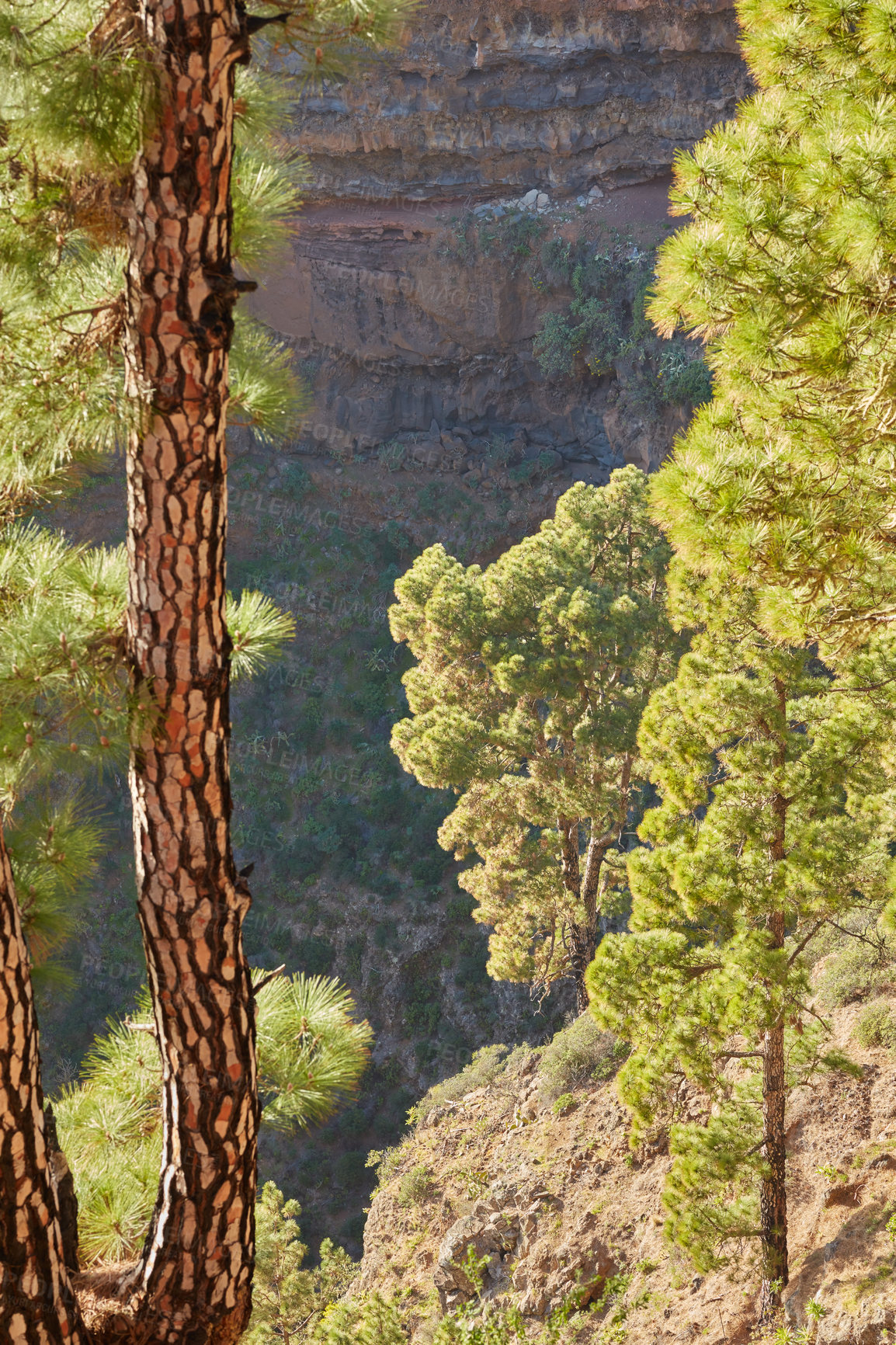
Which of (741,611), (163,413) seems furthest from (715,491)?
(163,413)

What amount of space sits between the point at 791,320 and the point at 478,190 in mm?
16929

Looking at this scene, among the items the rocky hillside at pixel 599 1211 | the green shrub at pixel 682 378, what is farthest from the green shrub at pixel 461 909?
the green shrub at pixel 682 378

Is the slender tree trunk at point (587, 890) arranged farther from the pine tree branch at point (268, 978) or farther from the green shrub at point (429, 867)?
the pine tree branch at point (268, 978)

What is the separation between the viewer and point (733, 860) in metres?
4.57

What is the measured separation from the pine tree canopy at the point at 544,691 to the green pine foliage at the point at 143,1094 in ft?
18.6

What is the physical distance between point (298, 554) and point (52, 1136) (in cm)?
1791

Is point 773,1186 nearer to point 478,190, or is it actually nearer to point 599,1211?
point 599,1211

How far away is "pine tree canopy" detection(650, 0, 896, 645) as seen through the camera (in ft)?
9.39

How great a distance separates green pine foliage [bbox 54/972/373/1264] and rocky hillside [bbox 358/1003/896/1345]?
348 centimetres

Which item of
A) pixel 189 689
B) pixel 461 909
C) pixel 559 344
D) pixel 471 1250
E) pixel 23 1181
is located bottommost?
pixel 471 1250

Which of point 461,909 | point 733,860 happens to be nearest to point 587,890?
point 733,860

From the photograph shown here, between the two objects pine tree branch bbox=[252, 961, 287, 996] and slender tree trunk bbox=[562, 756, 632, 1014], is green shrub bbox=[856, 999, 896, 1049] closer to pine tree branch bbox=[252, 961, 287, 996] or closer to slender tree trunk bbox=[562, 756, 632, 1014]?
slender tree trunk bbox=[562, 756, 632, 1014]

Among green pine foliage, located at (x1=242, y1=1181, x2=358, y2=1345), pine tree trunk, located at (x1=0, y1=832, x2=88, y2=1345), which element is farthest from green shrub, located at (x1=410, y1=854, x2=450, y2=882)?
pine tree trunk, located at (x1=0, y1=832, x2=88, y2=1345)

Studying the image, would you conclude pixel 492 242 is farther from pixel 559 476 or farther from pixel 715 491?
pixel 715 491
